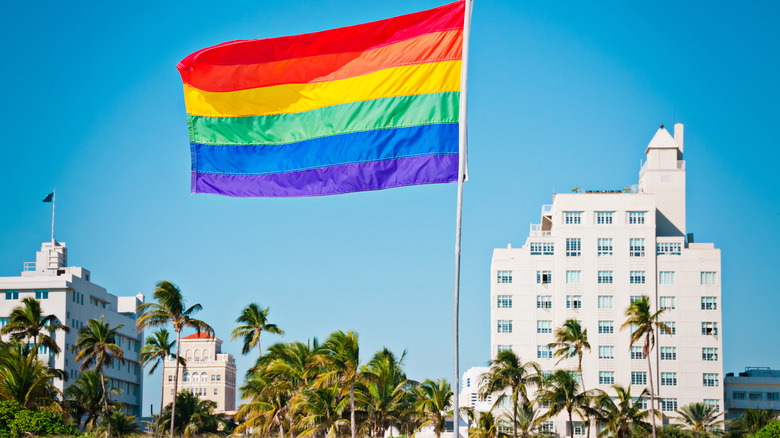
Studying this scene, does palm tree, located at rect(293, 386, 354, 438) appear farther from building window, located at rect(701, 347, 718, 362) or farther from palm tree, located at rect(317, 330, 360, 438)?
building window, located at rect(701, 347, 718, 362)

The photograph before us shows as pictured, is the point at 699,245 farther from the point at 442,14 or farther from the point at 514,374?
the point at 442,14

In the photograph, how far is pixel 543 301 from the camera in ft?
385

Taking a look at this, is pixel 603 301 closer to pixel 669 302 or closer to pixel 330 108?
pixel 669 302

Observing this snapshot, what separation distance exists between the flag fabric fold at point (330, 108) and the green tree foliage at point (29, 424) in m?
37.2

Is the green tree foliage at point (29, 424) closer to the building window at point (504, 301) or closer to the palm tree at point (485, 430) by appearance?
the palm tree at point (485, 430)

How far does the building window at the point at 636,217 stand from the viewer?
389 ft

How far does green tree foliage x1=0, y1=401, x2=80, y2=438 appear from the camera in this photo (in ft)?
181

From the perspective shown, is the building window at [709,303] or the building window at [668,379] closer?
the building window at [668,379]

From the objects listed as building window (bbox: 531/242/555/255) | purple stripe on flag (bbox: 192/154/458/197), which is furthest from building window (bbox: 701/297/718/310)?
purple stripe on flag (bbox: 192/154/458/197)

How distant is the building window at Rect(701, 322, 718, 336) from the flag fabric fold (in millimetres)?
102573

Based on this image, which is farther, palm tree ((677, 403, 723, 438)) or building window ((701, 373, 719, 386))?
building window ((701, 373, 719, 386))

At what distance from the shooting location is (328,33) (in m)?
22.4

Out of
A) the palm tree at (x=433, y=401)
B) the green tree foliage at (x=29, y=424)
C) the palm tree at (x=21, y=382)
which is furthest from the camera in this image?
the palm tree at (x=433, y=401)

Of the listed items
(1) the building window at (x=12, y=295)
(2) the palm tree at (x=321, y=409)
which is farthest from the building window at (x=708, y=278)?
(1) the building window at (x=12, y=295)
